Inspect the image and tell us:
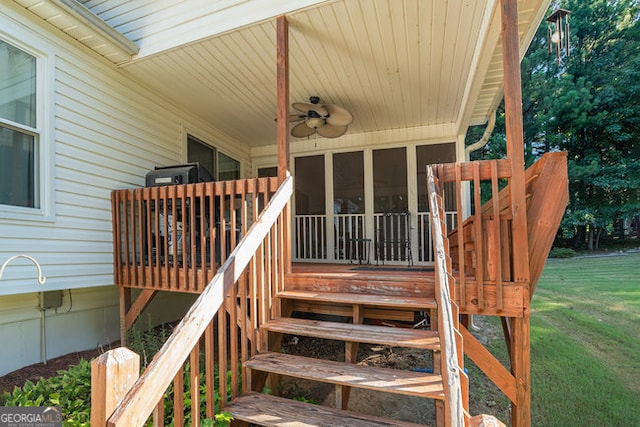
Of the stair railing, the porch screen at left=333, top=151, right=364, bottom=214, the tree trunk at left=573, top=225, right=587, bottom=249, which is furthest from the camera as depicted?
the tree trunk at left=573, top=225, right=587, bottom=249

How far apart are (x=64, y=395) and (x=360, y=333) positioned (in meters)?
2.36

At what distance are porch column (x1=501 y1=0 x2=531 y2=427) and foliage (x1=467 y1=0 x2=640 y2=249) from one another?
12.5 m

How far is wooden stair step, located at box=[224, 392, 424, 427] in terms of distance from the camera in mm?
1657

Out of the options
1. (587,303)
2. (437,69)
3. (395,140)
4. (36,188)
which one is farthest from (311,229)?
(587,303)

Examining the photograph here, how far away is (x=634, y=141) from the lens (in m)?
13.1

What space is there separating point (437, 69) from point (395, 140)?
2.08m

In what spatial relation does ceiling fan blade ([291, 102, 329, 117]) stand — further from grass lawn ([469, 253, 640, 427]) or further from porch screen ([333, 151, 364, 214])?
grass lawn ([469, 253, 640, 427])

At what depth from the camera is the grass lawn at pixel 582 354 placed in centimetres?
297

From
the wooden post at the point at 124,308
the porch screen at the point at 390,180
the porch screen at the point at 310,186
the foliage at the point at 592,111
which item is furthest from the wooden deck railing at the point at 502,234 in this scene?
the foliage at the point at 592,111

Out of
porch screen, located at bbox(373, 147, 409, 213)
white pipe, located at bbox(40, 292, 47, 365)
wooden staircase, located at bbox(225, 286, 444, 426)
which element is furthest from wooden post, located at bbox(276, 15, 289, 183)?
porch screen, located at bbox(373, 147, 409, 213)

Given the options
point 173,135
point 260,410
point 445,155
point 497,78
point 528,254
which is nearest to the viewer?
point 260,410

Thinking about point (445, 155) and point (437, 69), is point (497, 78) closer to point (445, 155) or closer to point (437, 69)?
point (437, 69)

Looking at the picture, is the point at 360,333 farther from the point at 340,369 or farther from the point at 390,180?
the point at 390,180

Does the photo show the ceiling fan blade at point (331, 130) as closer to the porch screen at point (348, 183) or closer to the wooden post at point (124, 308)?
the porch screen at point (348, 183)
